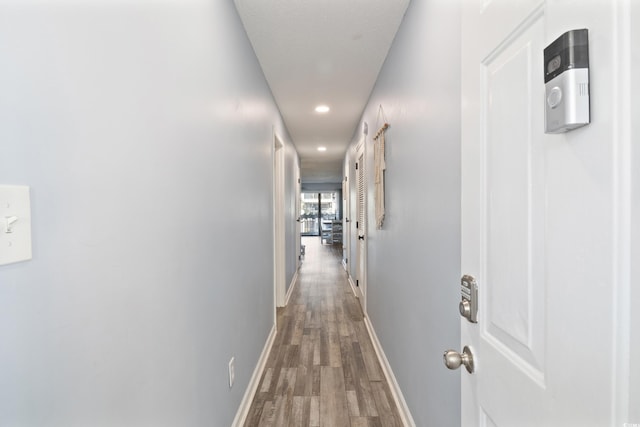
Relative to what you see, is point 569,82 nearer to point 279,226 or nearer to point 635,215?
point 635,215

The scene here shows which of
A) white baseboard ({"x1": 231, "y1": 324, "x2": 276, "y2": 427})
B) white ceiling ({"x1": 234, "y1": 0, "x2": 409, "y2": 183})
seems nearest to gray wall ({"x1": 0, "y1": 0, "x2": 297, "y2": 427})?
white baseboard ({"x1": 231, "y1": 324, "x2": 276, "y2": 427})

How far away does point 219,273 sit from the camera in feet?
4.85

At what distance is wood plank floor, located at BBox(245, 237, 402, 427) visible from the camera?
6.12 feet

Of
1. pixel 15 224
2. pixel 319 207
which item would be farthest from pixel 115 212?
pixel 319 207

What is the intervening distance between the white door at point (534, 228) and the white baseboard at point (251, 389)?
1424 millimetres

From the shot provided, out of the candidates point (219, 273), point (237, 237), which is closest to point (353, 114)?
point (237, 237)

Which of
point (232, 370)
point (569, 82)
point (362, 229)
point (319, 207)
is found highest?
point (569, 82)

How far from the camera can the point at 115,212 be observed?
2.48 feet

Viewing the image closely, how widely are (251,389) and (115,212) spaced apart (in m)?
1.73

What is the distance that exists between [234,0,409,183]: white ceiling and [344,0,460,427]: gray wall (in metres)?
0.17

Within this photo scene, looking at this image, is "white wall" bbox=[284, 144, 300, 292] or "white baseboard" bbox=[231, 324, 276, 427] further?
"white wall" bbox=[284, 144, 300, 292]

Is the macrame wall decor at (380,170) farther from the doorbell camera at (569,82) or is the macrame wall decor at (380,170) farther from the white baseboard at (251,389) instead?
the doorbell camera at (569,82)

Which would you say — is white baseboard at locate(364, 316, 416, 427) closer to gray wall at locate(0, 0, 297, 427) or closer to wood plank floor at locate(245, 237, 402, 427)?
wood plank floor at locate(245, 237, 402, 427)

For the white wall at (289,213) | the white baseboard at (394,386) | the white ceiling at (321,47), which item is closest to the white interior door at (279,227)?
the white wall at (289,213)
